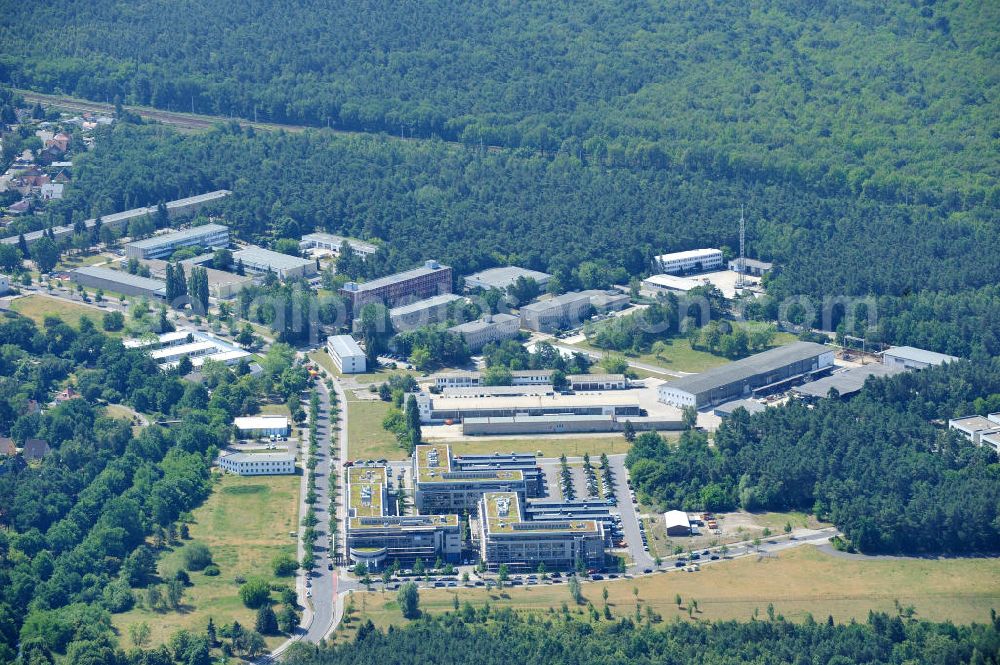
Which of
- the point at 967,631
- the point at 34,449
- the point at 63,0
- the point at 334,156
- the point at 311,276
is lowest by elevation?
the point at 967,631

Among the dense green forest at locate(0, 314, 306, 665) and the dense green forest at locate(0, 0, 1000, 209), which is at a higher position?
the dense green forest at locate(0, 0, 1000, 209)

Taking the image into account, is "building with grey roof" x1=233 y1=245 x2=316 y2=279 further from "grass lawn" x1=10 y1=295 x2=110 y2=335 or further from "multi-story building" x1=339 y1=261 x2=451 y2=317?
"grass lawn" x1=10 y1=295 x2=110 y2=335

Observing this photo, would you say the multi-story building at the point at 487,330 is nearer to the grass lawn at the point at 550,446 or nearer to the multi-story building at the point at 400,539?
the grass lawn at the point at 550,446

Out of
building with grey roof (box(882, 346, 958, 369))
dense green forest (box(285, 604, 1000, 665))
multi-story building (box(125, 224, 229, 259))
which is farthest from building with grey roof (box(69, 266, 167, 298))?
dense green forest (box(285, 604, 1000, 665))

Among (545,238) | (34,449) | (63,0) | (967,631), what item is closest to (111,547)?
(34,449)

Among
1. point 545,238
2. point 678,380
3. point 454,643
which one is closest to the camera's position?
point 454,643

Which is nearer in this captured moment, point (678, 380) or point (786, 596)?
point (786, 596)

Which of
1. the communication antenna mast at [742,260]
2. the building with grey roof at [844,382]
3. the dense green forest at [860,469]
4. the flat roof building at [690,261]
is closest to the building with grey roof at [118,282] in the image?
the flat roof building at [690,261]

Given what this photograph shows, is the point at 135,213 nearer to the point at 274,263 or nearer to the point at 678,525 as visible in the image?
the point at 274,263

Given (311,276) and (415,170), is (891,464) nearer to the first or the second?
(311,276)
